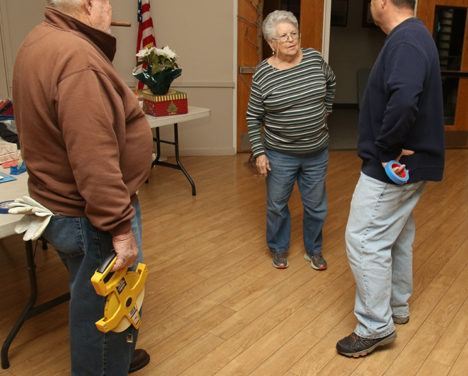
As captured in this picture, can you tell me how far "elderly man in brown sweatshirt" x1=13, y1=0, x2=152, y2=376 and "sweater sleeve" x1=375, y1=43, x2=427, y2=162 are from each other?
86 centimetres

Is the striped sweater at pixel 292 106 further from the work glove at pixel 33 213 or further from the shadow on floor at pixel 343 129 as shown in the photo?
the shadow on floor at pixel 343 129

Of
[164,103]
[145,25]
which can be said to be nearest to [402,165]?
[164,103]

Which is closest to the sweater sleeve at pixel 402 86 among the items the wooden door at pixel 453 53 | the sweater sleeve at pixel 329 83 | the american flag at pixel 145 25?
the sweater sleeve at pixel 329 83

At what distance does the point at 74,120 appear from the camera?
132 centimetres

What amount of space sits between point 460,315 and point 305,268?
86 centimetres

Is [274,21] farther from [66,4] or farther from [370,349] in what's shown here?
[370,349]

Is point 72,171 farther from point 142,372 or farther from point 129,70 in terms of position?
point 129,70

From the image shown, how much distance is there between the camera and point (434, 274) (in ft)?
9.21

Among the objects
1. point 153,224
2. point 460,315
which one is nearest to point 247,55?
point 153,224

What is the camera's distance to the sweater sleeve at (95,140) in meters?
1.32

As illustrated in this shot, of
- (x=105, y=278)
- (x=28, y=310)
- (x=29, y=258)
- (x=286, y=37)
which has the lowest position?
(x=28, y=310)

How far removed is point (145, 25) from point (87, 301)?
12.1 feet

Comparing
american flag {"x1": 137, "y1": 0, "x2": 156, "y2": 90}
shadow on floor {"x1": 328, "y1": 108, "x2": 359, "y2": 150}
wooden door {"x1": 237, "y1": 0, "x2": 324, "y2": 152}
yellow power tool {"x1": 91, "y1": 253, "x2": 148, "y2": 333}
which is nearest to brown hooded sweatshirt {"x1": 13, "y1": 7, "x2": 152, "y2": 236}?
yellow power tool {"x1": 91, "y1": 253, "x2": 148, "y2": 333}

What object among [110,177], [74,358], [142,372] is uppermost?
[110,177]
